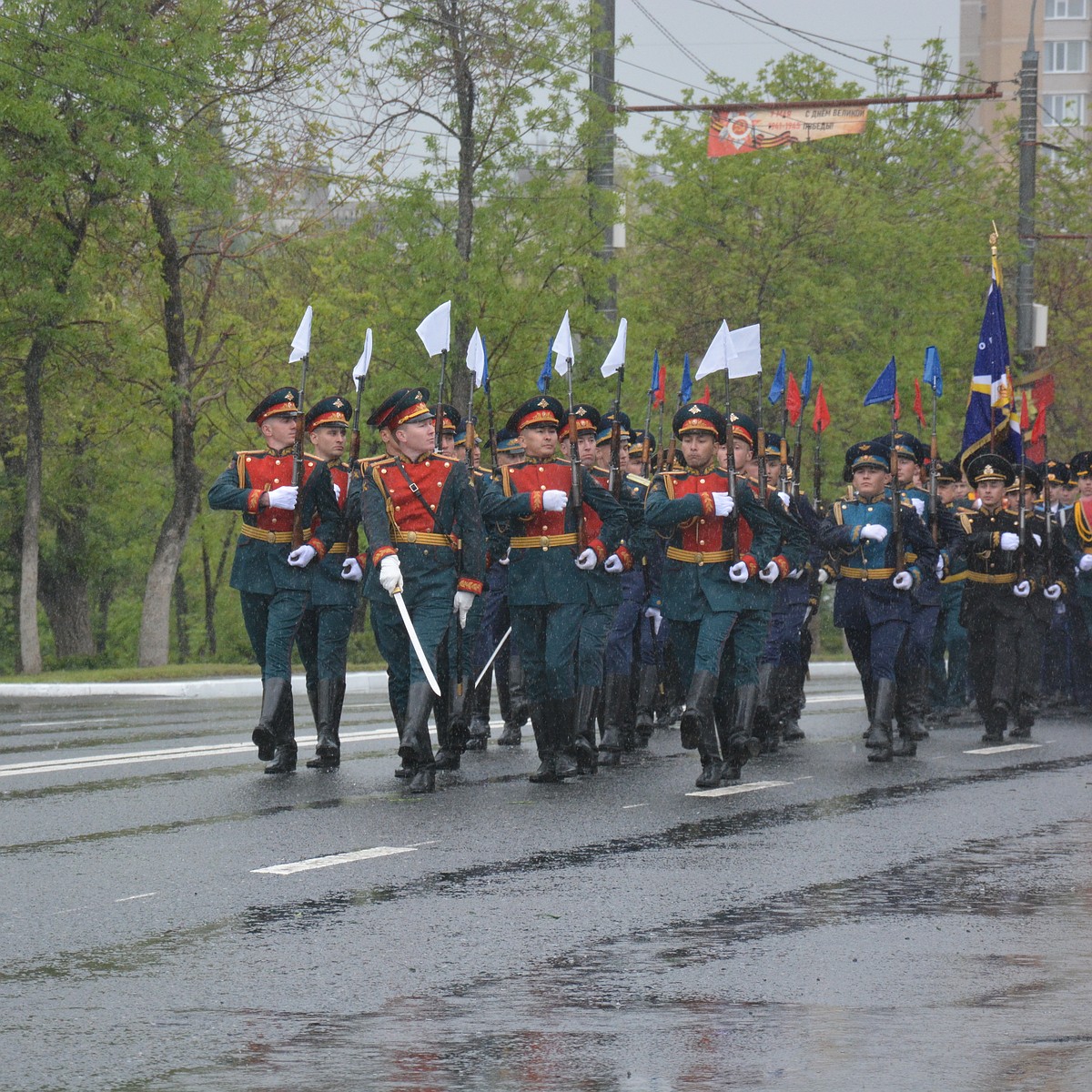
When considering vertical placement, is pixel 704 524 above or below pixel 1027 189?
below

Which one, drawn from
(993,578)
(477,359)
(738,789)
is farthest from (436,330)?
(993,578)

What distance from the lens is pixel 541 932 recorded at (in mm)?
7176

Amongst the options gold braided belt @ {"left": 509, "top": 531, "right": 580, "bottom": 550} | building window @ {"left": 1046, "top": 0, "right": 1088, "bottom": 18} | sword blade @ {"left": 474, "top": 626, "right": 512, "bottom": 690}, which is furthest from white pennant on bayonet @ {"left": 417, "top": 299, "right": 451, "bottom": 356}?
building window @ {"left": 1046, "top": 0, "right": 1088, "bottom": 18}

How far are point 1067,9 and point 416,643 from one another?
313 ft

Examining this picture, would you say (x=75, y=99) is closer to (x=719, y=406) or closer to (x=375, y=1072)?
(x=719, y=406)

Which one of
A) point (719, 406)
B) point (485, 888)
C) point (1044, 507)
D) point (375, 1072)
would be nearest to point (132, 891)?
point (485, 888)

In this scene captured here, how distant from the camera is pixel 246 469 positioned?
12.1 m

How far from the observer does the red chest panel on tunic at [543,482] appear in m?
11.8

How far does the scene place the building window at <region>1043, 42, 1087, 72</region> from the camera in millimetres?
99000

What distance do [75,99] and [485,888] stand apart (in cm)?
1757

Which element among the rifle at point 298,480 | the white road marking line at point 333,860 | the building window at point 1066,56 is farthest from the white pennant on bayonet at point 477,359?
the building window at point 1066,56

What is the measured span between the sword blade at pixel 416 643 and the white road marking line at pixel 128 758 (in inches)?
95.2

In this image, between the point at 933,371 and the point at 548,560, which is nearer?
the point at 548,560

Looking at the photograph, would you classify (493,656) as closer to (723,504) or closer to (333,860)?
(723,504)
